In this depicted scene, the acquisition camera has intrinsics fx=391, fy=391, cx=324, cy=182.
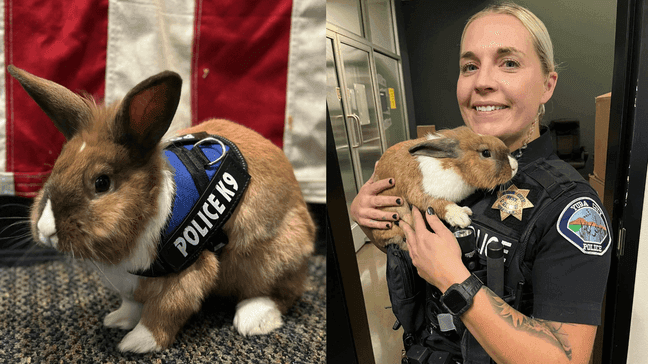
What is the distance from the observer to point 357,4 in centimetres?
52

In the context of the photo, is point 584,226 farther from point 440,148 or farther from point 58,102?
point 58,102

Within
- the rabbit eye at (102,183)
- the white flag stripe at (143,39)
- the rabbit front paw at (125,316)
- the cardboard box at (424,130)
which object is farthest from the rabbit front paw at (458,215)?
the white flag stripe at (143,39)

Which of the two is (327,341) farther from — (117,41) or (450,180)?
(117,41)

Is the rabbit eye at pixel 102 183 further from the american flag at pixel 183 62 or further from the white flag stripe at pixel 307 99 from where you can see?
the white flag stripe at pixel 307 99

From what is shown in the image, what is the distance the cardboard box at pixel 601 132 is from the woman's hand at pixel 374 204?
237 mm

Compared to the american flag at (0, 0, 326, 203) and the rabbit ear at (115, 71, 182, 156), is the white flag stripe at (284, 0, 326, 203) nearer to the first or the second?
the american flag at (0, 0, 326, 203)

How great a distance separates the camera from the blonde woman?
1.44ft

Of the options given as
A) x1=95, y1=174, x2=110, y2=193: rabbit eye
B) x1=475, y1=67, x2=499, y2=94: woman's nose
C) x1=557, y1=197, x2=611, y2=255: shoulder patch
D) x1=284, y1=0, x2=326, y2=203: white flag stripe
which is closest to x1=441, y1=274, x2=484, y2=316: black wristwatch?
x1=557, y1=197, x2=611, y2=255: shoulder patch

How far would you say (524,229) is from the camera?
45 cm

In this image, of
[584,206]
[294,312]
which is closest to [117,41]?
[294,312]

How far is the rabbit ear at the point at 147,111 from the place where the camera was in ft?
1.88

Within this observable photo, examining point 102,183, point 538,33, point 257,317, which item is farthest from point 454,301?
point 102,183

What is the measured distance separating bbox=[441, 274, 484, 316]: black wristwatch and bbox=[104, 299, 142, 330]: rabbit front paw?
0.61 meters

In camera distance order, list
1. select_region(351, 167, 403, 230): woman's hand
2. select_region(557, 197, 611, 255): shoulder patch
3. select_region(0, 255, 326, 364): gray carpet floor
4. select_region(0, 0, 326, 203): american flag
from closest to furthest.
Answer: select_region(557, 197, 611, 255): shoulder patch
select_region(351, 167, 403, 230): woman's hand
select_region(0, 255, 326, 364): gray carpet floor
select_region(0, 0, 326, 203): american flag
